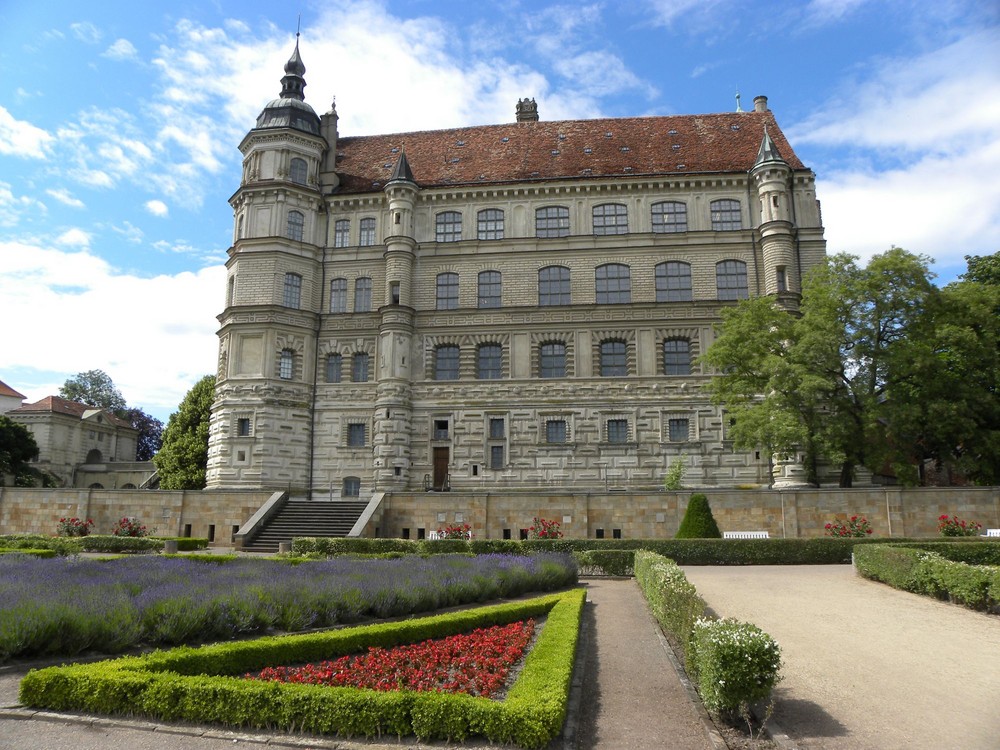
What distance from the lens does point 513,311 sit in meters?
40.6

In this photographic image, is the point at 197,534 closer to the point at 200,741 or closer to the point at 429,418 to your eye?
the point at 429,418

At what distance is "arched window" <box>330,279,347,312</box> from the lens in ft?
140

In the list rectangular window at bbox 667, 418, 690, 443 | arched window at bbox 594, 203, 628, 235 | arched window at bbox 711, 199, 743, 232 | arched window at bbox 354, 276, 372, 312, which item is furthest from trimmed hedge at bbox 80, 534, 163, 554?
arched window at bbox 711, 199, 743, 232

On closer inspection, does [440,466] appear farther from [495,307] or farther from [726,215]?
[726,215]

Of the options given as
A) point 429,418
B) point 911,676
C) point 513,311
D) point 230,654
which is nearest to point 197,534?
point 429,418

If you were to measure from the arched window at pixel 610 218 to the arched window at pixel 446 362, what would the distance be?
→ 10.7 metres

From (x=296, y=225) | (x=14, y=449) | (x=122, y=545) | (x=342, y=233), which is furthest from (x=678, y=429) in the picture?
(x=14, y=449)

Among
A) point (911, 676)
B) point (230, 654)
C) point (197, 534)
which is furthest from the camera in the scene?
point (197, 534)

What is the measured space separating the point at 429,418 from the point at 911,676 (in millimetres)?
31036

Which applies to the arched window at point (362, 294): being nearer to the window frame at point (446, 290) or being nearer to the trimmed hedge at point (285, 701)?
the window frame at point (446, 290)

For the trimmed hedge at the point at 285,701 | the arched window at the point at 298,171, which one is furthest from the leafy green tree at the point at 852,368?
the arched window at the point at 298,171

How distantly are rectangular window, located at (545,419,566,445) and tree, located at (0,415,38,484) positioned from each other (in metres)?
42.9

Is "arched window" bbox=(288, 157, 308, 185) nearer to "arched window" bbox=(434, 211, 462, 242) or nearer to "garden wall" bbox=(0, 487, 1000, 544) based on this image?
"arched window" bbox=(434, 211, 462, 242)

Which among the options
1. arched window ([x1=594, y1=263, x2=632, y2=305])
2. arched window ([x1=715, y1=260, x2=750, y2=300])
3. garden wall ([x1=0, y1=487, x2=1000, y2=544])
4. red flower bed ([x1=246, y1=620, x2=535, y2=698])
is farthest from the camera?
arched window ([x1=594, y1=263, x2=632, y2=305])
